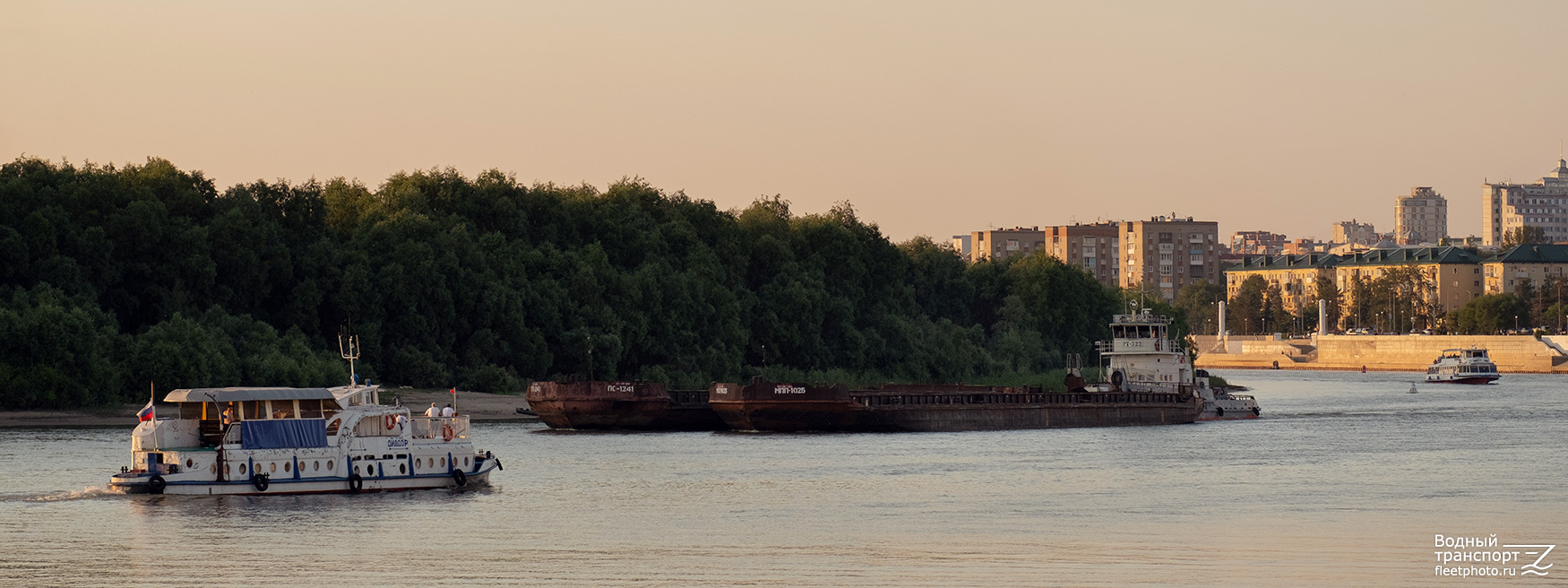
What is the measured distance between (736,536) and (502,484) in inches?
552

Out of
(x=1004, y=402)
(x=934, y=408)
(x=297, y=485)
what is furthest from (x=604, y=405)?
(x=297, y=485)

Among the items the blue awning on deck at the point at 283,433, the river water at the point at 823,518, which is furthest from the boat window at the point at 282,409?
the river water at the point at 823,518

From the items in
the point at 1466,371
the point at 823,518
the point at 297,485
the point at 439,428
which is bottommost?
the point at 823,518

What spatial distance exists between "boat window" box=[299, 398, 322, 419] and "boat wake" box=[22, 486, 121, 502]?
16.9 feet

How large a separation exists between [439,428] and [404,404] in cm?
3997

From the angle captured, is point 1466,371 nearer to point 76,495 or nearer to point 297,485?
point 297,485

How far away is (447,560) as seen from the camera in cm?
3438

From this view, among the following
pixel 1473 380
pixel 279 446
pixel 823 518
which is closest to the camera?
pixel 823 518

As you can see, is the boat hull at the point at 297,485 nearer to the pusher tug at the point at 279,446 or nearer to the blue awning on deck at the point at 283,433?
the pusher tug at the point at 279,446

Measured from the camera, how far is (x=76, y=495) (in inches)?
1785

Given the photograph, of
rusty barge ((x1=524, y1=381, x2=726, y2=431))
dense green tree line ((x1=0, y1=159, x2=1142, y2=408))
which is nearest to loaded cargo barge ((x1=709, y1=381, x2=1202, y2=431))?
rusty barge ((x1=524, y1=381, x2=726, y2=431))

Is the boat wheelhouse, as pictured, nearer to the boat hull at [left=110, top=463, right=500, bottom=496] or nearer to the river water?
the river water

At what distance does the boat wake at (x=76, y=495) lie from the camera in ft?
146

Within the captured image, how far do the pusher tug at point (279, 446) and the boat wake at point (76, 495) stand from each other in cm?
44
